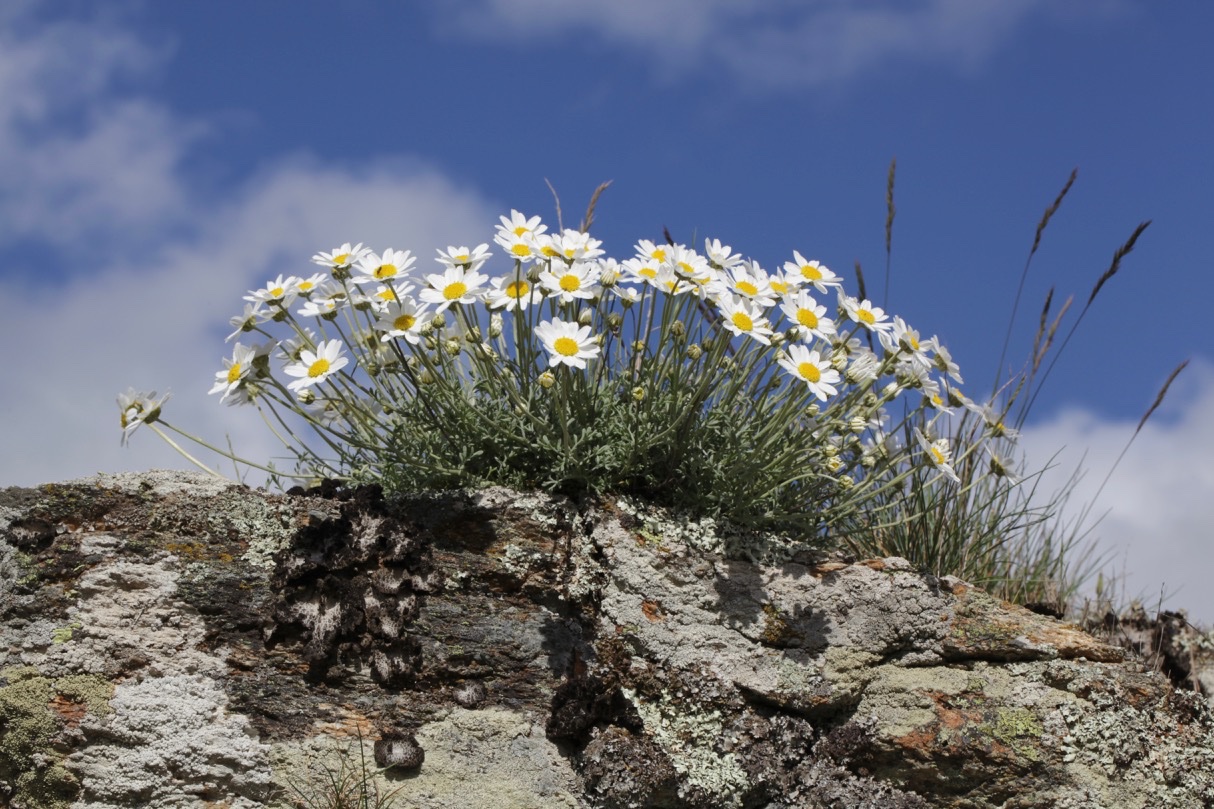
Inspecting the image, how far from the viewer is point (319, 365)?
12.1 ft

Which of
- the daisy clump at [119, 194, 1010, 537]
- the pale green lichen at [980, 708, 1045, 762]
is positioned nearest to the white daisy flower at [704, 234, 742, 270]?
the daisy clump at [119, 194, 1010, 537]

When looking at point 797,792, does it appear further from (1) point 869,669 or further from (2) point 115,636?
(2) point 115,636

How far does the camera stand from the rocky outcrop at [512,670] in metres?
3.32

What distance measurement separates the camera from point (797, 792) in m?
3.53

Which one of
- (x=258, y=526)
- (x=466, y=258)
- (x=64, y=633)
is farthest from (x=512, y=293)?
(x=64, y=633)

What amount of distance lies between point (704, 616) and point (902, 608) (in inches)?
29.1

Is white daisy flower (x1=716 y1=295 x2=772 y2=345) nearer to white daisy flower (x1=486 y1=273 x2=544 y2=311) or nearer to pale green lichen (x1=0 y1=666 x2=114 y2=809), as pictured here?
white daisy flower (x1=486 y1=273 x2=544 y2=311)

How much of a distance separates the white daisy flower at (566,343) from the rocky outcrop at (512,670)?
2.19ft

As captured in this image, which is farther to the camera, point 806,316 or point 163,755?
point 806,316

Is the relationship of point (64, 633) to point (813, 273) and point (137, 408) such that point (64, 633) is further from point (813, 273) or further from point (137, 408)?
point (813, 273)

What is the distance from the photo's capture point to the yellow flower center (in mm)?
3650

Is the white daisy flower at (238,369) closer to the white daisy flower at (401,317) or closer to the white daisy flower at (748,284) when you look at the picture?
the white daisy flower at (401,317)

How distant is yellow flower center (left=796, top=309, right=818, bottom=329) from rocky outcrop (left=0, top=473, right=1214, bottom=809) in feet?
2.66

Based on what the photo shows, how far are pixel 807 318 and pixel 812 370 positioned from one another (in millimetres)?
252
